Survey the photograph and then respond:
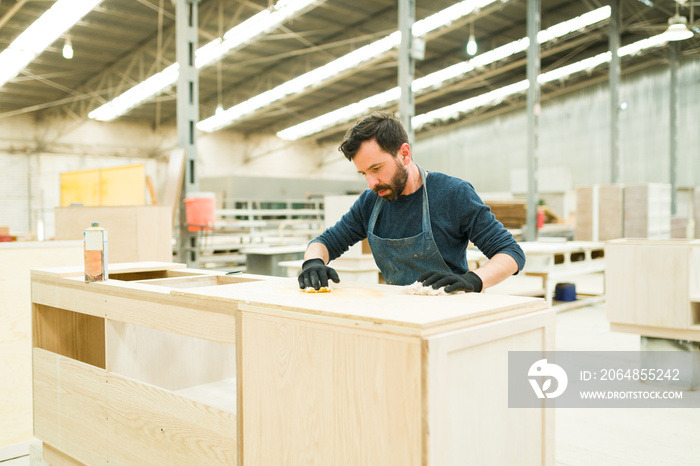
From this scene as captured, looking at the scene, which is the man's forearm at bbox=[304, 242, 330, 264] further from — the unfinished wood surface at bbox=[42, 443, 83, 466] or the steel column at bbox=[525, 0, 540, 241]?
the steel column at bbox=[525, 0, 540, 241]

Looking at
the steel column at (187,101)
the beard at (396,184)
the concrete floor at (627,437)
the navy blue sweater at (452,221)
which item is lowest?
the concrete floor at (627,437)

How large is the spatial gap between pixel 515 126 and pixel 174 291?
21428 mm

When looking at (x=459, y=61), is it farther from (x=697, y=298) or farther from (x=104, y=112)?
(x=697, y=298)

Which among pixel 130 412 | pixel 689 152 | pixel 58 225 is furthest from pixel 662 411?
pixel 689 152

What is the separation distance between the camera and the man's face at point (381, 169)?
233 cm

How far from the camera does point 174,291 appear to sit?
2049 mm

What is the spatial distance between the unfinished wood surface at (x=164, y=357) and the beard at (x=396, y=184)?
1.15 meters

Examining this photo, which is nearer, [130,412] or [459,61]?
[130,412]

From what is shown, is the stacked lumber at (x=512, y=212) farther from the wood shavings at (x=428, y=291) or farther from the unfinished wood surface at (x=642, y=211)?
the wood shavings at (x=428, y=291)

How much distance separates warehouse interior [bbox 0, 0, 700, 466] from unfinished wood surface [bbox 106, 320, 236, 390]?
1cm

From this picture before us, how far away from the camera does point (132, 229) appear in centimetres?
488

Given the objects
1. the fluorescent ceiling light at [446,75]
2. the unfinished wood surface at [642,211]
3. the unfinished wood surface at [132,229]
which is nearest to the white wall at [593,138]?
the fluorescent ceiling light at [446,75]

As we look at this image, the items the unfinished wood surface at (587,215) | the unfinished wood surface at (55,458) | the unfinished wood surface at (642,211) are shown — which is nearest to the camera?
the unfinished wood surface at (55,458)

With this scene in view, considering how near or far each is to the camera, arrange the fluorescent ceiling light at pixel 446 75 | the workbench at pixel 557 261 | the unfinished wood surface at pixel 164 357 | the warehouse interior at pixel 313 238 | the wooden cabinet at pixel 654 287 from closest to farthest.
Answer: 1. the warehouse interior at pixel 313 238
2. the unfinished wood surface at pixel 164 357
3. the wooden cabinet at pixel 654 287
4. the workbench at pixel 557 261
5. the fluorescent ceiling light at pixel 446 75
